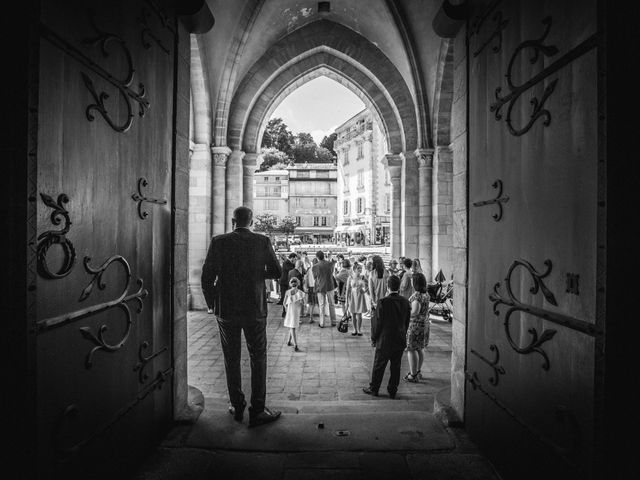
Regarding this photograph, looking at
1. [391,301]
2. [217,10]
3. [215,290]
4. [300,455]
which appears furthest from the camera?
[217,10]

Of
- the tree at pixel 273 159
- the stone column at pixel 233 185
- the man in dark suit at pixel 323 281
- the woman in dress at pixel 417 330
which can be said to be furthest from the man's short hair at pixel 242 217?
the tree at pixel 273 159


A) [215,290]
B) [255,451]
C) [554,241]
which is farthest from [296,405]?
[554,241]

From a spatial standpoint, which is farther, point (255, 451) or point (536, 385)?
point (255, 451)

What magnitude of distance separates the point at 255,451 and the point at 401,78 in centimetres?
1105

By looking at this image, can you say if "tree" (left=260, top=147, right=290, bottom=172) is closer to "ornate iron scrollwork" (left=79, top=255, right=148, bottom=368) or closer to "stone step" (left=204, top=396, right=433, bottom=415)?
"stone step" (left=204, top=396, right=433, bottom=415)

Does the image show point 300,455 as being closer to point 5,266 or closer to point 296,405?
point 296,405

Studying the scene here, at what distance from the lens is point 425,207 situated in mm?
11328

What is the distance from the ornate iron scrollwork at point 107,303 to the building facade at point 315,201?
51485 millimetres

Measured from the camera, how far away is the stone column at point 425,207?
1122cm

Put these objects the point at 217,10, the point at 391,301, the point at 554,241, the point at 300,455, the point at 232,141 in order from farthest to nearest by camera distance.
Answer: the point at 232,141 → the point at 217,10 → the point at 391,301 → the point at 300,455 → the point at 554,241

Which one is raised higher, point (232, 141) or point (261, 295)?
point (232, 141)

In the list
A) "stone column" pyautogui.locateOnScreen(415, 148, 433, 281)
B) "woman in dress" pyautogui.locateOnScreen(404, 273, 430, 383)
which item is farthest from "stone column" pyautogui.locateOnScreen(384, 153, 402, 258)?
"woman in dress" pyautogui.locateOnScreen(404, 273, 430, 383)

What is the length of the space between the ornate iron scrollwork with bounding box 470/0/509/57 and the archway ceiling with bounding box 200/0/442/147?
21.3 feet

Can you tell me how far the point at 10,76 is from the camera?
1.55 m
